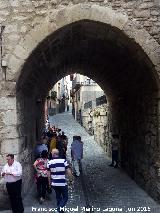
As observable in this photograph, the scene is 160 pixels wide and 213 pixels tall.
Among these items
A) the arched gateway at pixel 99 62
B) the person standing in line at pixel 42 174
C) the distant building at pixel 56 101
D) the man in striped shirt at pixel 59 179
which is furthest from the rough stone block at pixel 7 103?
the distant building at pixel 56 101

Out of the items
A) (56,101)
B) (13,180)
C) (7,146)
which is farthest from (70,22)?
(56,101)

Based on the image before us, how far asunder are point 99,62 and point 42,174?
14.5 feet

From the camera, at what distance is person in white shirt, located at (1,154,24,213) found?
7875 millimetres

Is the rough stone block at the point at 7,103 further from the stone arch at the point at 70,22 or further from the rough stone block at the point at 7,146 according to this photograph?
the rough stone block at the point at 7,146

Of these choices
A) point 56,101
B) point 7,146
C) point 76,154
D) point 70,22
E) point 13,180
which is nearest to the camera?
point 13,180

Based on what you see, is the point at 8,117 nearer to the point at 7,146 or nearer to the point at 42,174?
the point at 7,146

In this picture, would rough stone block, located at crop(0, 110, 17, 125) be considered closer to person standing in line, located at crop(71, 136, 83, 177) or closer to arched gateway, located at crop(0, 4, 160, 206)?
arched gateway, located at crop(0, 4, 160, 206)

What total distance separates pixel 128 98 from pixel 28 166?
151 inches

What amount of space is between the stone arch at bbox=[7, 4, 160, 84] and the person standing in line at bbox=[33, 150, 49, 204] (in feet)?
6.11

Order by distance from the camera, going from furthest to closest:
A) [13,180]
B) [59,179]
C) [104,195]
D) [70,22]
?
1. [104,195]
2. [70,22]
3. [13,180]
4. [59,179]

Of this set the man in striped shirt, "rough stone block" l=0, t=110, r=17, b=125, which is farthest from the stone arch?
the man in striped shirt

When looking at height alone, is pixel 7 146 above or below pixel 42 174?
above

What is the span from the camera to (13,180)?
7.94 meters

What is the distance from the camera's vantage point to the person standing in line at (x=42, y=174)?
9.23 meters
